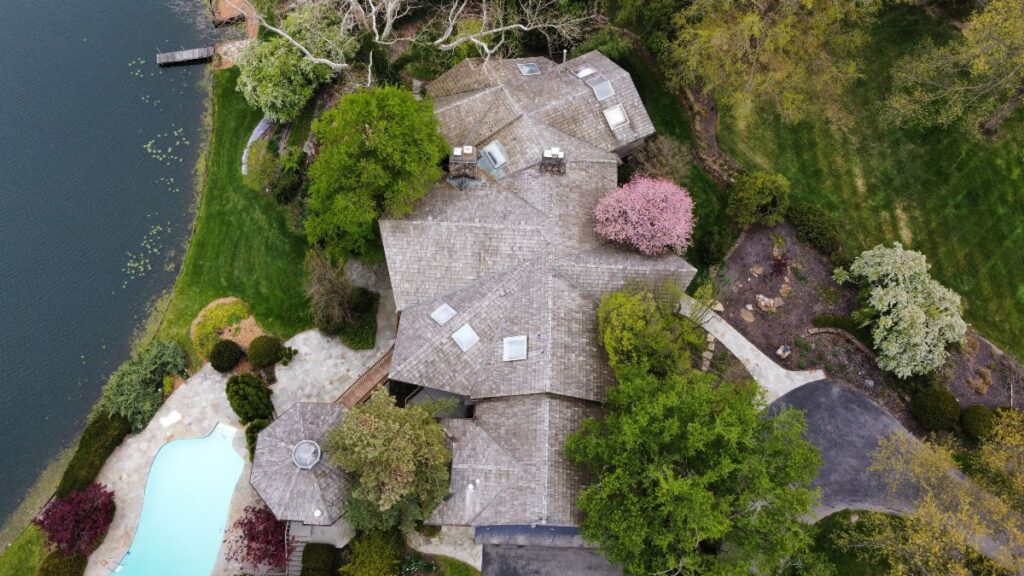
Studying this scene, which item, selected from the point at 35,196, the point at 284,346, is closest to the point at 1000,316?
the point at 284,346

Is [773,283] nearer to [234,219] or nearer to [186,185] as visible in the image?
[234,219]

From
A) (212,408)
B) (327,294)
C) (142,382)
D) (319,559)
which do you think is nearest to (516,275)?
(327,294)

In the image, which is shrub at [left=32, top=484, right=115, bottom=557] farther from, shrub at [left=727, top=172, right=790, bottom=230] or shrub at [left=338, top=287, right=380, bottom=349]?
shrub at [left=727, top=172, right=790, bottom=230]

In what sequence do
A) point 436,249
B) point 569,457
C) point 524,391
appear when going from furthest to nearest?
point 436,249, point 524,391, point 569,457

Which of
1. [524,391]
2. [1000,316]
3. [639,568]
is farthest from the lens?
[1000,316]

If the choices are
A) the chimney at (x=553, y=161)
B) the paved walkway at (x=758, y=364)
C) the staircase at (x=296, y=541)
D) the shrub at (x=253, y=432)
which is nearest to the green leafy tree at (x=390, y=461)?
the staircase at (x=296, y=541)

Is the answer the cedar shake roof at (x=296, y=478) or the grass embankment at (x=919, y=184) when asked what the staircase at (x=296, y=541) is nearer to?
the cedar shake roof at (x=296, y=478)
